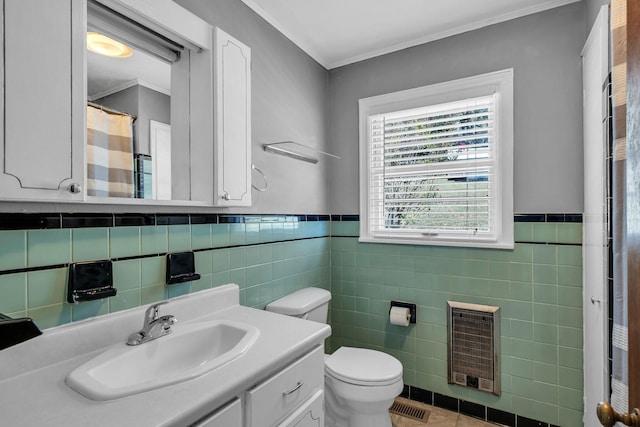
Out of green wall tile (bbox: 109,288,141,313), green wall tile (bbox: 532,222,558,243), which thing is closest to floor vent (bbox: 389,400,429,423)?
green wall tile (bbox: 532,222,558,243)

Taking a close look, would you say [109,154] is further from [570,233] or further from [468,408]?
[468,408]

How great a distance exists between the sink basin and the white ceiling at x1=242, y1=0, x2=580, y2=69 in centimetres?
171

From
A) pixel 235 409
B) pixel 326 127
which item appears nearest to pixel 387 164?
pixel 326 127

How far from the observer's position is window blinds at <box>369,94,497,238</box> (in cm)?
204

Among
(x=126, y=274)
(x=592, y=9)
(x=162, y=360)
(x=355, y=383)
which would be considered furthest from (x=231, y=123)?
(x=592, y=9)

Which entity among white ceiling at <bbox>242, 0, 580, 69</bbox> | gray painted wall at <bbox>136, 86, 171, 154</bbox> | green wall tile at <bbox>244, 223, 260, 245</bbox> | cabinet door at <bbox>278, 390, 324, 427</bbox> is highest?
white ceiling at <bbox>242, 0, 580, 69</bbox>

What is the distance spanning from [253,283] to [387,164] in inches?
50.3

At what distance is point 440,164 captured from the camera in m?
2.18

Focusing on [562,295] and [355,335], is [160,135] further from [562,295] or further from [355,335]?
[562,295]

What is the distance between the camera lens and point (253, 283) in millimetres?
1810

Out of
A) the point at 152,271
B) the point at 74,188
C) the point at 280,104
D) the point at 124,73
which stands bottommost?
the point at 152,271

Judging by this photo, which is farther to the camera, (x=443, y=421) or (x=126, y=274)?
(x=443, y=421)

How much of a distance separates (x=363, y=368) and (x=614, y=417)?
1321 millimetres

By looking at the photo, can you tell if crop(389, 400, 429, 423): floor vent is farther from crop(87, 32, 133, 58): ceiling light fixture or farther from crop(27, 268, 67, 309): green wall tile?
crop(87, 32, 133, 58): ceiling light fixture
